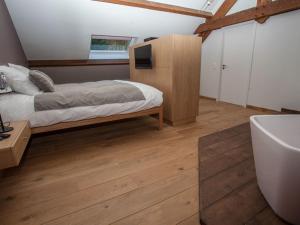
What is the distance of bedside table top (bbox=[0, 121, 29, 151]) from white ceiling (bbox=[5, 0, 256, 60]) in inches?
98.7

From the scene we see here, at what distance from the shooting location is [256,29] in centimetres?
389

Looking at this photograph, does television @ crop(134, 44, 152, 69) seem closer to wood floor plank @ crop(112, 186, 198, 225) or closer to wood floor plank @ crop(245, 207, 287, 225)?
wood floor plank @ crop(112, 186, 198, 225)

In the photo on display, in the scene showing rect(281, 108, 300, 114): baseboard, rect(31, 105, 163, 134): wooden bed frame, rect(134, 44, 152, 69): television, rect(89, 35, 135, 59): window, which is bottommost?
rect(281, 108, 300, 114): baseboard

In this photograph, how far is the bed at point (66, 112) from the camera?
1.90m

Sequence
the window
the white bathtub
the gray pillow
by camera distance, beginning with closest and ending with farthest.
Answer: the white bathtub → the gray pillow → the window

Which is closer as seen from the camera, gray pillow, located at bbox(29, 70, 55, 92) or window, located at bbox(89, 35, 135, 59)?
gray pillow, located at bbox(29, 70, 55, 92)

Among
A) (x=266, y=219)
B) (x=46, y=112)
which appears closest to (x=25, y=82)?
(x=46, y=112)

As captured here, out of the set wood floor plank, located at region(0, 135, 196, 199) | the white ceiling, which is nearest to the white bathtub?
wood floor plank, located at region(0, 135, 196, 199)

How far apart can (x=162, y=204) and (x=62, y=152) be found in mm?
→ 1484

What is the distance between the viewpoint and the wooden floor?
1.33 metres

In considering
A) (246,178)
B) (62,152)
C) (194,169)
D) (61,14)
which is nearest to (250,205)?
(246,178)

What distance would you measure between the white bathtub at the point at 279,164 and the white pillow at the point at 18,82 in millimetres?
2299

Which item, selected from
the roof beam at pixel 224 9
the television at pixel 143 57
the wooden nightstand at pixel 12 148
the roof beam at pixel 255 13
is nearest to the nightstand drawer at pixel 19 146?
the wooden nightstand at pixel 12 148

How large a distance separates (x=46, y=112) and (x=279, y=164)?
212cm
